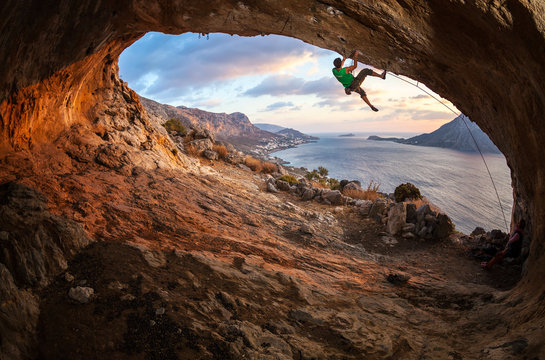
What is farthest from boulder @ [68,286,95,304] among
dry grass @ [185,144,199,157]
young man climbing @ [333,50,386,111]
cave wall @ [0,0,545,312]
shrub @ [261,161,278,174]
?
shrub @ [261,161,278,174]

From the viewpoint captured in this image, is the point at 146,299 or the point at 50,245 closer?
the point at 146,299

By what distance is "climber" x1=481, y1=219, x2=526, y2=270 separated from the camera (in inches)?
281

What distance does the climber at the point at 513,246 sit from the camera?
7133mm

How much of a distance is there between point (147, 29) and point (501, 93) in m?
8.81

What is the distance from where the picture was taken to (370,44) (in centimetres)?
578

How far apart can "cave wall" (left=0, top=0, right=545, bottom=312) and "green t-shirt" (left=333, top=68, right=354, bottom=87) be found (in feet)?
3.67

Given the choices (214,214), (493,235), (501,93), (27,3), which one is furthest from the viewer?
(493,235)

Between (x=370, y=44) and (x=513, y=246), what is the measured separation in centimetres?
735

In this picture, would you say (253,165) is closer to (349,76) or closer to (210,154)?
(210,154)

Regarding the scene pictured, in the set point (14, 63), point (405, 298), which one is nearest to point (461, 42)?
point (405, 298)

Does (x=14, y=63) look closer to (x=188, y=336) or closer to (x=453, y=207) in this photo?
(x=188, y=336)

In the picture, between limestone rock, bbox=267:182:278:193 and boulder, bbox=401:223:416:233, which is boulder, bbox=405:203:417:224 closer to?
boulder, bbox=401:223:416:233

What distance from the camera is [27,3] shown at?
4562 millimetres

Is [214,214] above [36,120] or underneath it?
underneath
